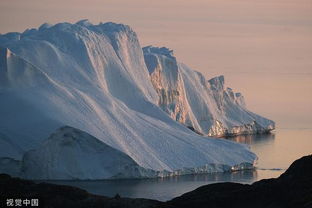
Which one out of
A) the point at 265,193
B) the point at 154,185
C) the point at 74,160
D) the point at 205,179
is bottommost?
the point at 265,193

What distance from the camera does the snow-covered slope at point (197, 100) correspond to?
112562mm

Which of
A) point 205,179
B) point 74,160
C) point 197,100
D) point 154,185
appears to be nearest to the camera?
point 74,160

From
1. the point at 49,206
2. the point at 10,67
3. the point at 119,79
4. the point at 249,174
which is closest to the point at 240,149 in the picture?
the point at 249,174

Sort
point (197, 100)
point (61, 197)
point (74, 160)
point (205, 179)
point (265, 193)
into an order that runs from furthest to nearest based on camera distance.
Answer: point (197, 100)
point (205, 179)
point (74, 160)
point (61, 197)
point (265, 193)

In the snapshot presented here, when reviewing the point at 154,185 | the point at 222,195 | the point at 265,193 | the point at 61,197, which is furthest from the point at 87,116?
the point at 265,193

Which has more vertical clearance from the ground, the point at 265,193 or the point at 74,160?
the point at 74,160

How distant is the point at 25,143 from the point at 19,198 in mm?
26809

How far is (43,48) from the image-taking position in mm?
89562

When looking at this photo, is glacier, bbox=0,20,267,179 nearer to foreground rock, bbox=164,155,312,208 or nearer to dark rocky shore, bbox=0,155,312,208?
dark rocky shore, bbox=0,155,312,208

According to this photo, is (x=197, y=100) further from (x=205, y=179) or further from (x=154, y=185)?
(x=154, y=185)

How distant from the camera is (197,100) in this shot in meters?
123

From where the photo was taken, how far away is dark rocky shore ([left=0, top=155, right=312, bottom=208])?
5144 cm

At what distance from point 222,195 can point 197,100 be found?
70.6m

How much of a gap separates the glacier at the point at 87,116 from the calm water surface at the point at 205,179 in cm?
127
